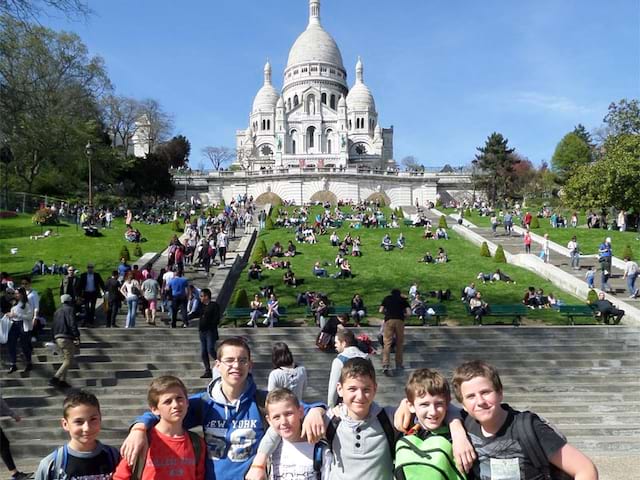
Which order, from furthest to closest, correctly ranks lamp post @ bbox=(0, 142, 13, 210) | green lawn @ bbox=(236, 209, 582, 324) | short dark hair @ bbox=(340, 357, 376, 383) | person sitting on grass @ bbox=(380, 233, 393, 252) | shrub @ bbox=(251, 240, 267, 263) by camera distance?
person sitting on grass @ bbox=(380, 233, 393, 252)
lamp post @ bbox=(0, 142, 13, 210)
shrub @ bbox=(251, 240, 267, 263)
green lawn @ bbox=(236, 209, 582, 324)
short dark hair @ bbox=(340, 357, 376, 383)

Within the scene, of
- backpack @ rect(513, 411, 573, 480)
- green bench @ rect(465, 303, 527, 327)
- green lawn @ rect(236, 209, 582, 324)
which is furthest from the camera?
green lawn @ rect(236, 209, 582, 324)

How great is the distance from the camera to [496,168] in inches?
2156

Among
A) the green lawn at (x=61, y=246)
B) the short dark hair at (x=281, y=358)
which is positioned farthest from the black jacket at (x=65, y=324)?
the green lawn at (x=61, y=246)

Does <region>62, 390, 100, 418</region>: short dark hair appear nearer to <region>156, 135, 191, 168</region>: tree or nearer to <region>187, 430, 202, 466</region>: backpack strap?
<region>187, 430, 202, 466</region>: backpack strap

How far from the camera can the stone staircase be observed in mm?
7730

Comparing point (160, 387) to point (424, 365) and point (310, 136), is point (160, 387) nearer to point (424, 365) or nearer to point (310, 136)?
point (424, 365)

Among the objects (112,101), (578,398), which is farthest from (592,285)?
(112,101)

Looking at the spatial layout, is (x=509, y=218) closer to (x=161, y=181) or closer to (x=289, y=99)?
(x=161, y=181)

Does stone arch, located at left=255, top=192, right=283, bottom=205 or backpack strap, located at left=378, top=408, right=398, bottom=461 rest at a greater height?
stone arch, located at left=255, top=192, right=283, bottom=205

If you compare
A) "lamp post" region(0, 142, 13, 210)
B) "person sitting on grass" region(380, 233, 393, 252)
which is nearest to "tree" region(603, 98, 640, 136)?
"person sitting on grass" region(380, 233, 393, 252)

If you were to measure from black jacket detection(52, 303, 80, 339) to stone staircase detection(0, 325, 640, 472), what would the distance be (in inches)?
39.0

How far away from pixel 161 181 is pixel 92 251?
29.8 m

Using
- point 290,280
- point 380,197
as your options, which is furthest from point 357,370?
point 380,197

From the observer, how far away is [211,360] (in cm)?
991
